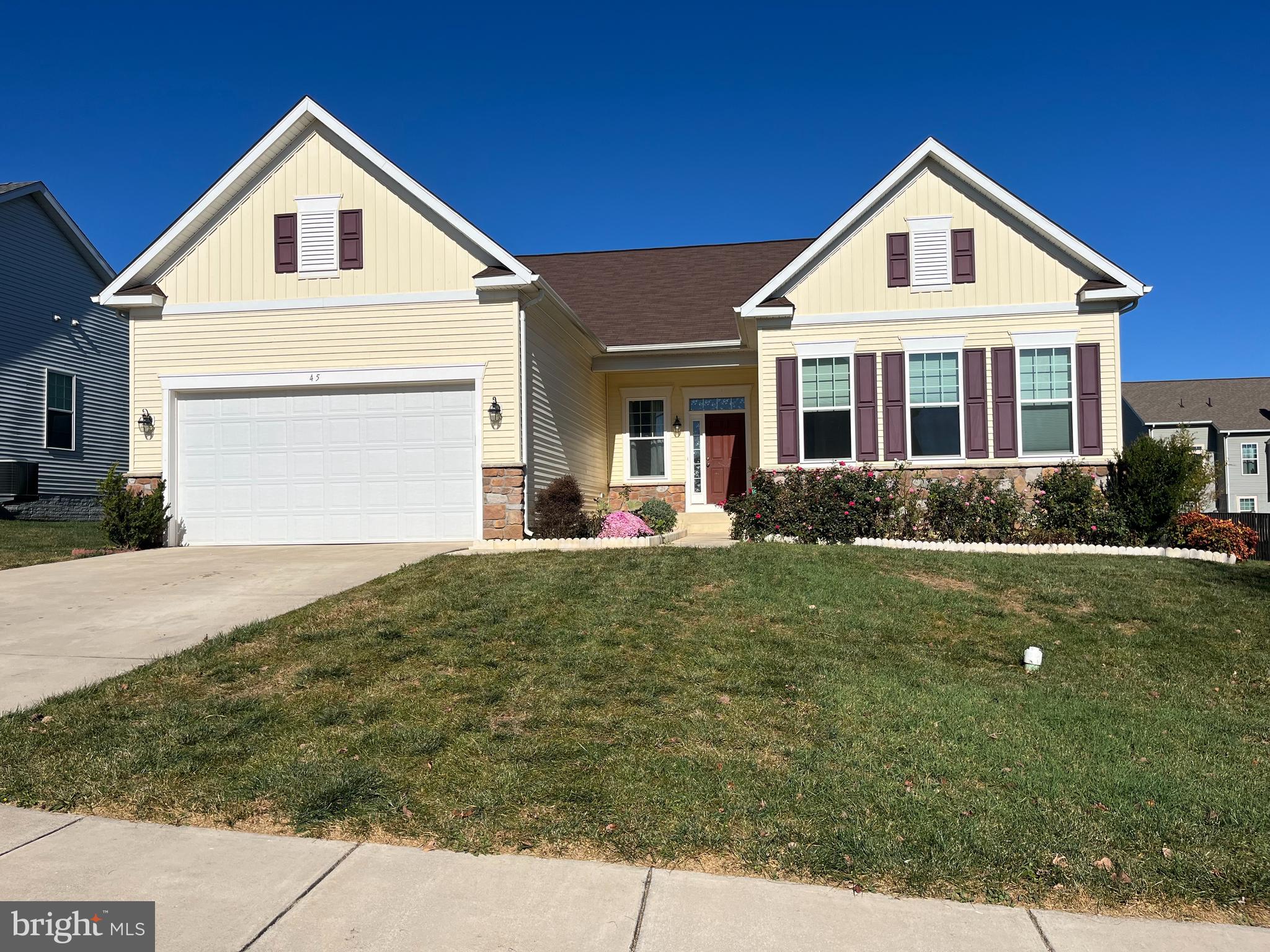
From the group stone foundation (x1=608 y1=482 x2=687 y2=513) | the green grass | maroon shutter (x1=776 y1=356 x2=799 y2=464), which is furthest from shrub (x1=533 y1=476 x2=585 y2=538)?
the green grass

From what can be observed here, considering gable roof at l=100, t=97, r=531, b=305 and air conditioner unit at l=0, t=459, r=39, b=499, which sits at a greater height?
gable roof at l=100, t=97, r=531, b=305

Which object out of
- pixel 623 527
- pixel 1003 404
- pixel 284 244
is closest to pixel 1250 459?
pixel 1003 404

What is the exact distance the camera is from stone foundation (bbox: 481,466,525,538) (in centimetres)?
1334

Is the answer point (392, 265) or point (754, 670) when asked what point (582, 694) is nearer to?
point (754, 670)

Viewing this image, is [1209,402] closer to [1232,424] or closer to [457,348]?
[1232,424]

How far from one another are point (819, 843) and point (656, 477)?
48.2 ft

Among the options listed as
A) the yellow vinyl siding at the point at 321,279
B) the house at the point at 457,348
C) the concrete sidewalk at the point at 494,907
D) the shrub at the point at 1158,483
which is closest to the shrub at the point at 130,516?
the house at the point at 457,348

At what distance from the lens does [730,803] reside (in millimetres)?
4379

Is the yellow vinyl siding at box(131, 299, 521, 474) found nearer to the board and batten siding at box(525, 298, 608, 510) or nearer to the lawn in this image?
the board and batten siding at box(525, 298, 608, 510)

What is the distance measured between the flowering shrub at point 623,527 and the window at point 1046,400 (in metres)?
6.08

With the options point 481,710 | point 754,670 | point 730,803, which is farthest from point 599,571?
point 730,803

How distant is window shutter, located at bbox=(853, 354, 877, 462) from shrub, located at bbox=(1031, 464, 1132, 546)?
258 cm

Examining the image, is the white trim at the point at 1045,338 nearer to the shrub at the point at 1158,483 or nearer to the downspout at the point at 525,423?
the shrub at the point at 1158,483

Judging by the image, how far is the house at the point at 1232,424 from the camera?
129 ft
